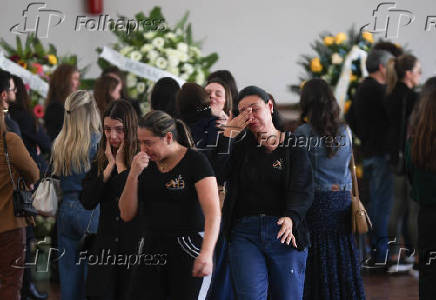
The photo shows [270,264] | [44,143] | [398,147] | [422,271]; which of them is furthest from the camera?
[398,147]

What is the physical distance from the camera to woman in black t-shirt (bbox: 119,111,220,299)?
3.39 meters

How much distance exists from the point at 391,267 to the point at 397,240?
18.6 inches

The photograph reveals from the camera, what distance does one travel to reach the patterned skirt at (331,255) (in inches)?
186

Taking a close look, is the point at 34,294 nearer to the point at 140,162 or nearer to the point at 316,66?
the point at 140,162

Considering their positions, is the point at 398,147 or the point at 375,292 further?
the point at 398,147

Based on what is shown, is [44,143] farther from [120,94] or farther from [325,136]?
[325,136]

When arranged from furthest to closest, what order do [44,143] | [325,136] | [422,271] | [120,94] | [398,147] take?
[398,147], [120,94], [44,143], [325,136], [422,271]

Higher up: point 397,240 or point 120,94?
point 120,94

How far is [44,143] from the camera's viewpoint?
545 centimetres

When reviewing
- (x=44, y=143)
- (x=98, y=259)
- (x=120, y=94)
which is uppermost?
(x=120, y=94)

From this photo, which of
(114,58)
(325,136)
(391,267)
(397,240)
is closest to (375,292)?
(391,267)

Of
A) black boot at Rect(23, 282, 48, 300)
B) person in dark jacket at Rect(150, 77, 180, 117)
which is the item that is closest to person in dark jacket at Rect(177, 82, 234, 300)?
person in dark jacket at Rect(150, 77, 180, 117)

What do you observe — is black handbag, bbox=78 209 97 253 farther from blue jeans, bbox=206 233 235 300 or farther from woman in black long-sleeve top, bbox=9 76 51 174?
woman in black long-sleeve top, bbox=9 76 51 174

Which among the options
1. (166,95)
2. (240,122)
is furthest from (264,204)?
(166,95)
